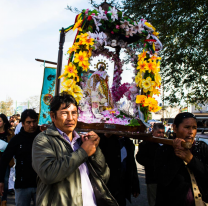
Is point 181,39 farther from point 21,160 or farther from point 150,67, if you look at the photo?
point 21,160

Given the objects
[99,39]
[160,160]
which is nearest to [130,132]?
[160,160]

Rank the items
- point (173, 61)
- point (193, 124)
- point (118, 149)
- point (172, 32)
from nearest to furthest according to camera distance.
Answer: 1. point (193, 124)
2. point (118, 149)
3. point (172, 32)
4. point (173, 61)

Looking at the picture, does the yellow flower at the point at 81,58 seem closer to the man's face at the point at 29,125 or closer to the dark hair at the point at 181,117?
the man's face at the point at 29,125

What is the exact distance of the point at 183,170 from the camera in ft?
7.24

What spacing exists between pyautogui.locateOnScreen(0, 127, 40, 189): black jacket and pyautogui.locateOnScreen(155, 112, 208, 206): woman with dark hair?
1799mm

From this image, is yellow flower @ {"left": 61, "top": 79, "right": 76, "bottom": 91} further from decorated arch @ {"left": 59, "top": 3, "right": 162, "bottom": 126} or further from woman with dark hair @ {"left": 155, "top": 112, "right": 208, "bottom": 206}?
woman with dark hair @ {"left": 155, "top": 112, "right": 208, "bottom": 206}

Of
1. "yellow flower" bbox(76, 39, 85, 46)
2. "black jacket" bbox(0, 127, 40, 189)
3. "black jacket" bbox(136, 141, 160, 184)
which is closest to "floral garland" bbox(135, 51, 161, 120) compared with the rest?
"black jacket" bbox(136, 141, 160, 184)

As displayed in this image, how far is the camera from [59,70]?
453cm

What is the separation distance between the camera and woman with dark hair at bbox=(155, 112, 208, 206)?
80.7 inches

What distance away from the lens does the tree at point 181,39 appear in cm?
740

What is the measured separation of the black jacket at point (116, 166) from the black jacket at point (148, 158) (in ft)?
1.17

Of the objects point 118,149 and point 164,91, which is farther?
point 164,91

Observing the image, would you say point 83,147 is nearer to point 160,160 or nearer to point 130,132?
point 160,160

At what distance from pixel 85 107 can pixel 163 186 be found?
5.88 ft
